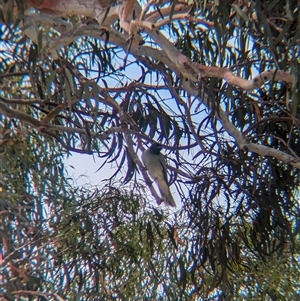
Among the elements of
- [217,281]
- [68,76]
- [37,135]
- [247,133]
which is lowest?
[217,281]

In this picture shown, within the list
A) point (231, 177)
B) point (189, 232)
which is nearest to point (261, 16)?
point (231, 177)

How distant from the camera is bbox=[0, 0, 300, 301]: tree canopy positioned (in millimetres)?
3105

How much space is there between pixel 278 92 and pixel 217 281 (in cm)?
101

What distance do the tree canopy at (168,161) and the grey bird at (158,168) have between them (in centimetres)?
5

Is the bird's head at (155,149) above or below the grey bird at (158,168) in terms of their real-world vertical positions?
above

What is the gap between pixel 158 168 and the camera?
12.2 feet

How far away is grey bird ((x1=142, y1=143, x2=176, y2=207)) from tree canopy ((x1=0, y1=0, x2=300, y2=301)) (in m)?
0.05

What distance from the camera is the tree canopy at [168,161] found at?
311 cm

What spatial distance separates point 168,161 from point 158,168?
0.10 meters

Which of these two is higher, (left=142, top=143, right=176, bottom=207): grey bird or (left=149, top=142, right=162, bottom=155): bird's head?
(left=149, top=142, right=162, bottom=155): bird's head

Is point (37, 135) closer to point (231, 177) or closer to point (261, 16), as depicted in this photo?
point (231, 177)

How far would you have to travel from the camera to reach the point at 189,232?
3.58 m

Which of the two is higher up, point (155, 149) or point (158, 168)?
point (155, 149)

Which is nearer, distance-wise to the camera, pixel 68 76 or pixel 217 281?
pixel 68 76
